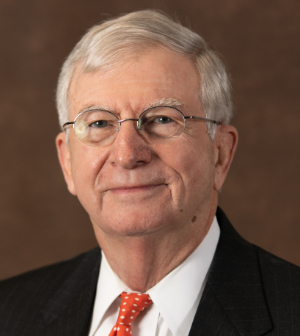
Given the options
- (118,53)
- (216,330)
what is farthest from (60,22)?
(216,330)

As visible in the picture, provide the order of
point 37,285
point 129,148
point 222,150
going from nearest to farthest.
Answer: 1. point 129,148
2. point 222,150
3. point 37,285

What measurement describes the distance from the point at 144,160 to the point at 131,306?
68 centimetres

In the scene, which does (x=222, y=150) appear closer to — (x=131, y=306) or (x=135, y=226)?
(x=135, y=226)

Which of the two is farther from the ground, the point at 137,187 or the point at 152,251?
the point at 137,187

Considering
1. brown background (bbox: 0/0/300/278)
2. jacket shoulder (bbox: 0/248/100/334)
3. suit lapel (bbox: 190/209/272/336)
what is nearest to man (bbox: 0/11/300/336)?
suit lapel (bbox: 190/209/272/336)

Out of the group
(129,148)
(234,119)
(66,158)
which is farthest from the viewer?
(234,119)

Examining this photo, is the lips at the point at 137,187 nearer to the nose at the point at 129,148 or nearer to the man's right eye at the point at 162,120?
the nose at the point at 129,148

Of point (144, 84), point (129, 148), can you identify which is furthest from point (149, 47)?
point (129, 148)

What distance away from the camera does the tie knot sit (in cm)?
244

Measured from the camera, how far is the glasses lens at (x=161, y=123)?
2.37 meters

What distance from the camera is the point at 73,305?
8.87 feet

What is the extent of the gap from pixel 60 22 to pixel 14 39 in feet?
1.25

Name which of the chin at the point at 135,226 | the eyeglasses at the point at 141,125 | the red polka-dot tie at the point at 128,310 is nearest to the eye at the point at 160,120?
the eyeglasses at the point at 141,125

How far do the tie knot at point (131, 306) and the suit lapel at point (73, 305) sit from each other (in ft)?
0.81
